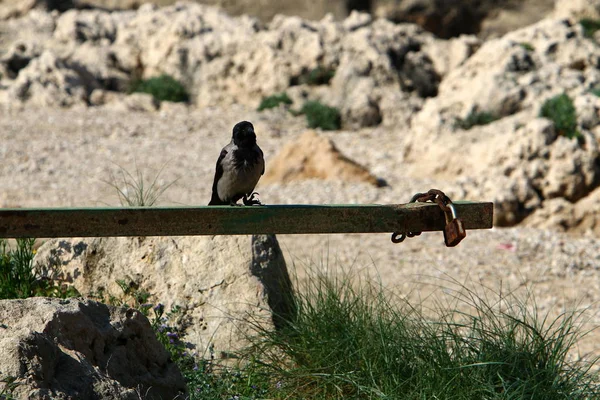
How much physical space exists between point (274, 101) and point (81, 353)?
9.88m

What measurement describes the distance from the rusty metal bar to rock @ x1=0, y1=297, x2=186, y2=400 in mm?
284

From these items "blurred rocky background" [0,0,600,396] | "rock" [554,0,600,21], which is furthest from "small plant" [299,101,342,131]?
"rock" [554,0,600,21]

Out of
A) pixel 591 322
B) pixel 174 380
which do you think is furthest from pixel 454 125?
pixel 174 380

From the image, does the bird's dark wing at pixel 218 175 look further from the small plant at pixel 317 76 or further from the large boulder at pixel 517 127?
the small plant at pixel 317 76

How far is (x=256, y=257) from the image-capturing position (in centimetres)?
393

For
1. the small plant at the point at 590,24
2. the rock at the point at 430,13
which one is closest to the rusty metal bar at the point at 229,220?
the small plant at the point at 590,24

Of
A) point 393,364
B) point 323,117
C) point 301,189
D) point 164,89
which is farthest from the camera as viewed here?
point 164,89

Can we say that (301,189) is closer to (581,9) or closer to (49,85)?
(49,85)

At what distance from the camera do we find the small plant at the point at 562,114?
8.03m

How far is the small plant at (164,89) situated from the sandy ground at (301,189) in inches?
23.2

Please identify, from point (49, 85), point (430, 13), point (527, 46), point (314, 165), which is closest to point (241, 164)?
point (314, 165)

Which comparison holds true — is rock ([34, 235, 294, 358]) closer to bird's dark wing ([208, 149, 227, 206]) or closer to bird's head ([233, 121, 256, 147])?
bird's dark wing ([208, 149, 227, 206])

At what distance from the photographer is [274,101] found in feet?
39.8

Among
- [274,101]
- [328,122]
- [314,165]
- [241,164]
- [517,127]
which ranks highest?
→ [274,101]
